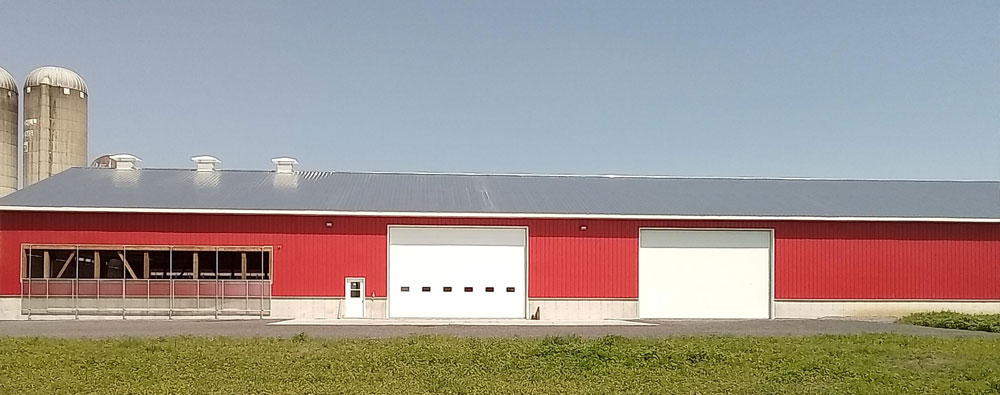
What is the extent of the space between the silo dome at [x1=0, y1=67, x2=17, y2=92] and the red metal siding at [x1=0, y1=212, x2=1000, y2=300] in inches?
479

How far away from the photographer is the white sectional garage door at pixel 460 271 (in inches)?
1182

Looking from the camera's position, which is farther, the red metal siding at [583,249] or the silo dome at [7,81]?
the silo dome at [7,81]

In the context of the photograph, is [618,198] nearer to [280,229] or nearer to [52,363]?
[280,229]

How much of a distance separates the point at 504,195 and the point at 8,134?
21305 mm

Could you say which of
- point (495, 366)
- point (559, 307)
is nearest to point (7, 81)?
point (559, 307)

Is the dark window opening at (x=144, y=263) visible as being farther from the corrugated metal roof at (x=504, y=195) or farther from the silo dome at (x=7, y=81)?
the silo dome at (x=7, y=81)

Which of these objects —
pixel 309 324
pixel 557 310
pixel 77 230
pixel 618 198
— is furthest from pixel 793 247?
pixel 77 230

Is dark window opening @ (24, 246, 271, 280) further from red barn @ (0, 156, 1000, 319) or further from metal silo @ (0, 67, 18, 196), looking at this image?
metal silo @ (0, 67, 18, 196)

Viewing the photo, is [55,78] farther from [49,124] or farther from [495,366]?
[495,366]

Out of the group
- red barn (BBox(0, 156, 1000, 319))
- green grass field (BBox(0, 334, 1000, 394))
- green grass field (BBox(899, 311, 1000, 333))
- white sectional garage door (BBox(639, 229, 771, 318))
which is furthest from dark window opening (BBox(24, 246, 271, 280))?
green grass field (BBox(899, 311, 1000, 333))

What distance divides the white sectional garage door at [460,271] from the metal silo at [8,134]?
18.6 meters

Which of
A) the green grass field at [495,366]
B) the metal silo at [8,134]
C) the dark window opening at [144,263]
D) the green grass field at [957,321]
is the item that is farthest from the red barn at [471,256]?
the green grass field at [495,366]

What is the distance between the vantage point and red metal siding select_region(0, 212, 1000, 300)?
29281 mm

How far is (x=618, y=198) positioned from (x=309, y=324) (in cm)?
1249
